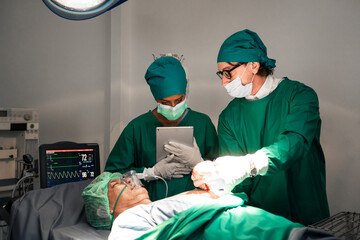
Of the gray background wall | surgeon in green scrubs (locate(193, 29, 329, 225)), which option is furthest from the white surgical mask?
the gray background wall

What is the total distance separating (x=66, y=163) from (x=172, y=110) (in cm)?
99

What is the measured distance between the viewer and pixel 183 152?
5.90ft

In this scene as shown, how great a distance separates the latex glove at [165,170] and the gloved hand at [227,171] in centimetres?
47

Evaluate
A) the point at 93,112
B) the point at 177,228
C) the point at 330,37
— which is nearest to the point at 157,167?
the point at 177,228

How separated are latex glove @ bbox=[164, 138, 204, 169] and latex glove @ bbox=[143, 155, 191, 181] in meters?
0.03

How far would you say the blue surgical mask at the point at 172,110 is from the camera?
6.13 feet

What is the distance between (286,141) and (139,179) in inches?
35.7

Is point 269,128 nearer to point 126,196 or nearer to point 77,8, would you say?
point 126,196

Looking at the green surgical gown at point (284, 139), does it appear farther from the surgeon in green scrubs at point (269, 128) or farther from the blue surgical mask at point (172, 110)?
the blue surgical mask at point (172, 110)

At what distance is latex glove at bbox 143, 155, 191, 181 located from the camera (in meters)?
1.81

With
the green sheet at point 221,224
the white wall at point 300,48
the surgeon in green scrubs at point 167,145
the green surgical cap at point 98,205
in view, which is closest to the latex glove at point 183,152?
the surgeon in green scrubs at point 167,145

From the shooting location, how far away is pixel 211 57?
256cm

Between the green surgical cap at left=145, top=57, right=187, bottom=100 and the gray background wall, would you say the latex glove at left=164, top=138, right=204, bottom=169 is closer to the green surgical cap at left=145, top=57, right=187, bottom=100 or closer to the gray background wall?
the green surgical cap at left=145, top=57, right=187, bottom=100

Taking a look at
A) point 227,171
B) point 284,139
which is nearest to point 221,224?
point 227,171
